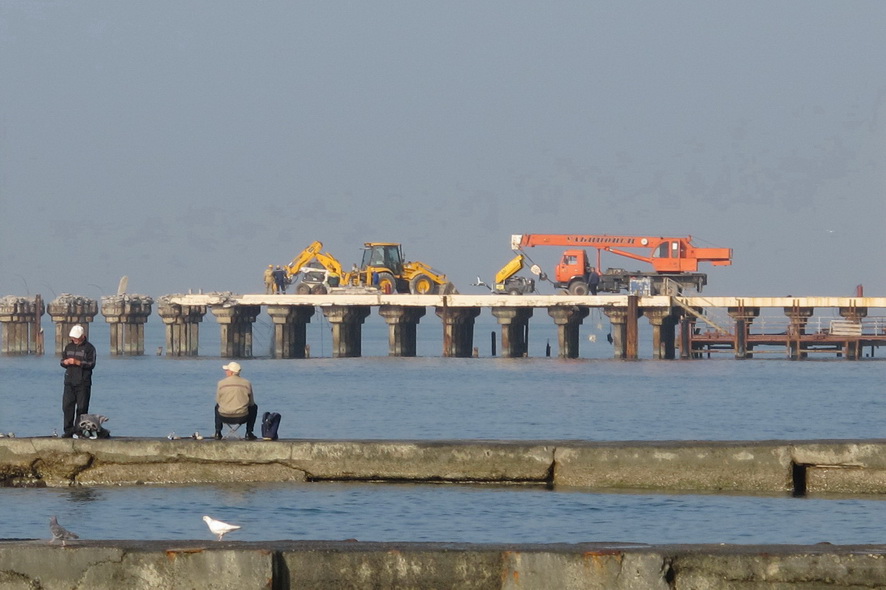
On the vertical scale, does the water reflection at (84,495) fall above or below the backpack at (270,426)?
below

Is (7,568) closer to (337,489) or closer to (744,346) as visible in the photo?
(337,489)

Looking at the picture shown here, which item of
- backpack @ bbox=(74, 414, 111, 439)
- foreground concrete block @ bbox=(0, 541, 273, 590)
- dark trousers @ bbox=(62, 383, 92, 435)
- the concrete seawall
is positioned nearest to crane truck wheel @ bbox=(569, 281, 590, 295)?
backpack @ bbox=(74, 414, 111, 439)

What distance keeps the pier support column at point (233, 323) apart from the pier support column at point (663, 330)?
16831mm

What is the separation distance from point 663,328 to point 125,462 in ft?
167

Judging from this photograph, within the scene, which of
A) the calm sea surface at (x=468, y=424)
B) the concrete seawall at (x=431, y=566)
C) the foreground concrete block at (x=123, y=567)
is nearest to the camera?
the concrete seawall at (x=431, y=566)

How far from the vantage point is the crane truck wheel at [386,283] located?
69.0 m

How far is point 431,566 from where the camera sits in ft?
35.6

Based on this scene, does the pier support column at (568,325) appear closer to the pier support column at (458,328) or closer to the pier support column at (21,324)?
the pier support column at (458,328)

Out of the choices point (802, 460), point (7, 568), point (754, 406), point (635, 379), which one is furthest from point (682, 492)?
point (635, 379)

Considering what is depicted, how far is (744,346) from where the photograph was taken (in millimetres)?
68250

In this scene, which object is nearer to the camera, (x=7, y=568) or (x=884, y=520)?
(x=7, y=568)

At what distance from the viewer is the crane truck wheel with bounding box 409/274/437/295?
69500mm

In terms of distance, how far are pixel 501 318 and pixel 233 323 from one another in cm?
1159

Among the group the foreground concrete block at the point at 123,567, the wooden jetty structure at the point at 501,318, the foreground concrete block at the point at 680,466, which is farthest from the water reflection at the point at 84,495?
the wooden jetty structure at the point at 501,318
